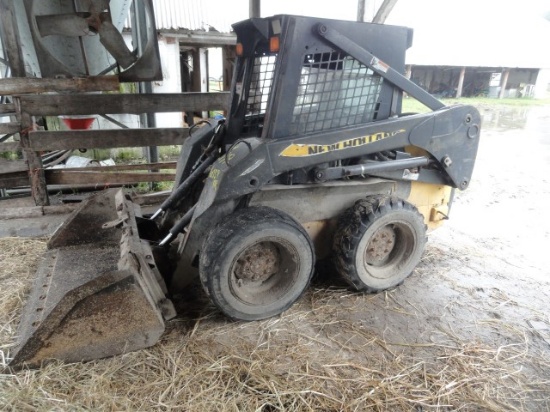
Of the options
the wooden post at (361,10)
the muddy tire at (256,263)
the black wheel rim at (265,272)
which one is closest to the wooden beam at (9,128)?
the muddy tire at (256,263)

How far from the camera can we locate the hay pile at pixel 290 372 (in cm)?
193

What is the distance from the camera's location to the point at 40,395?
1888 millimetres

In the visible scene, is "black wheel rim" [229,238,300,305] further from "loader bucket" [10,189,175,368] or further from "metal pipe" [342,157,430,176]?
"metal pipe" [342,157,430,176]

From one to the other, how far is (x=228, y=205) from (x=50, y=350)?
1.23 meters

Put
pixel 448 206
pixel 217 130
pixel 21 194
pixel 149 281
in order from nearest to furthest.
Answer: pixel 149 281 → pixel 217 130 → pixel 448 206 → pixel 21 194

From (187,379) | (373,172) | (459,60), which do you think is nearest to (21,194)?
(187,379)

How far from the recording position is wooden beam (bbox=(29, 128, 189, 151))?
391 centimetres

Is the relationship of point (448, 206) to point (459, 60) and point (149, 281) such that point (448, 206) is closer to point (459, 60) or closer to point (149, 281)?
point (149, 281)

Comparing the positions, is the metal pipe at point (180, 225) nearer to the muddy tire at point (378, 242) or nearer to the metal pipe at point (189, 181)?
the metal pipe at point (189, 181)

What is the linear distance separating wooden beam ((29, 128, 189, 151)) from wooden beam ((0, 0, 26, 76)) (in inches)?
25.4

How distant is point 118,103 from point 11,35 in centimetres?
106

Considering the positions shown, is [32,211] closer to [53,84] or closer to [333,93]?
[53,84]

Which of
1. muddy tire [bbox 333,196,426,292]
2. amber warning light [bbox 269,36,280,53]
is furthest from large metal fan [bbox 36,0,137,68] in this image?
muddy tire [bbox 333,196,426,292]

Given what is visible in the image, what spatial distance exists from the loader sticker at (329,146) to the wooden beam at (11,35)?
305 centimetres
